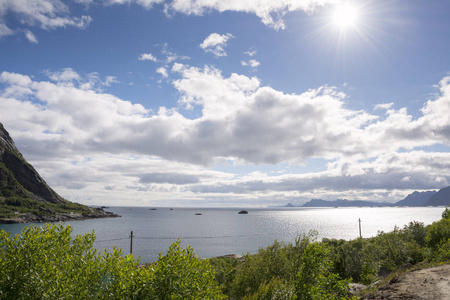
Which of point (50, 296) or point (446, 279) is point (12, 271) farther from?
point (446, 279)

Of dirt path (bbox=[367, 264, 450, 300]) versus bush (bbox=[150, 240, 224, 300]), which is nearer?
bush (bbox=[150, 240, 224, 300])

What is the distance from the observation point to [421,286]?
16156mm

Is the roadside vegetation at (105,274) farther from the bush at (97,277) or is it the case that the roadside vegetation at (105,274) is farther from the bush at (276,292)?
the bush at (276,292)

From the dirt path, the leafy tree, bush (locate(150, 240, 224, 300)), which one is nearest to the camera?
bush (locate(150, 240, 224, 300))

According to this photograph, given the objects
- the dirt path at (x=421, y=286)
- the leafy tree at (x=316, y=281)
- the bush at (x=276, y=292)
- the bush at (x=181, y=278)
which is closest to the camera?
the bush at (x=181, y=278)

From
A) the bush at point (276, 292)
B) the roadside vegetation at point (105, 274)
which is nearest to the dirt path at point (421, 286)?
the bush at point (276, 292)

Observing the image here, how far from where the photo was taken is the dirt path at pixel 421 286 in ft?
48.4

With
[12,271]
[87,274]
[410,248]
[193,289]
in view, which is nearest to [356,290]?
[410,248]

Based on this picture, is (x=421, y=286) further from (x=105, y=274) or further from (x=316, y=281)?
(x=105, y=274)

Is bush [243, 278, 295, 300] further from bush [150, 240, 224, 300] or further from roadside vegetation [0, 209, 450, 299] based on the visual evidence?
bush [150, 240, 224, 300]

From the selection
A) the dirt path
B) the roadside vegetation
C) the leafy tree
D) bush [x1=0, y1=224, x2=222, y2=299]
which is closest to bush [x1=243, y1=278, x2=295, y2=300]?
the roadside vegetation

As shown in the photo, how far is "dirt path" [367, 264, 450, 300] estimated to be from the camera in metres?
14.8

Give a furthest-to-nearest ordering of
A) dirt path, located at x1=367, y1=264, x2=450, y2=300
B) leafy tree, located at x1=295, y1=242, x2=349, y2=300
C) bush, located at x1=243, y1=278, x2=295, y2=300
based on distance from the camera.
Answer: dirt path, located at x1=367, y1=264, x2=450, y2=300
bush, located at x1=243, y1=278, x2=295, y2=300
leafy tree, located at x1=295, y1=242, x2=349, y2=300

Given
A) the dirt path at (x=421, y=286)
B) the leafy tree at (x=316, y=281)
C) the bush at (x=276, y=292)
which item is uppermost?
the leafy tree at (x=316, y=281)
